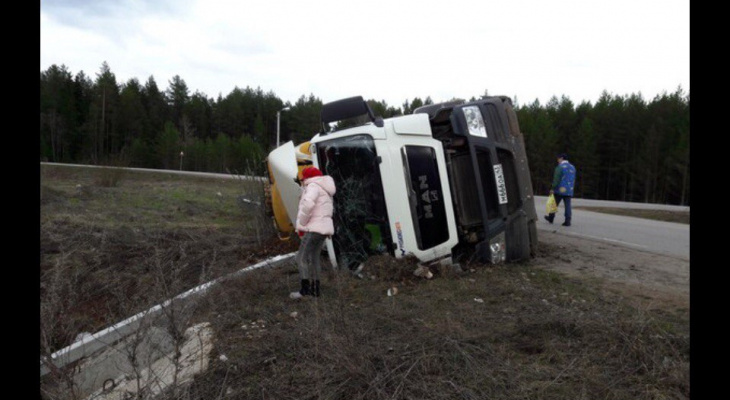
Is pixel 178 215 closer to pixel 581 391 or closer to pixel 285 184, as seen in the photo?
pixel 285 184

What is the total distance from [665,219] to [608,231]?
14.6 ft

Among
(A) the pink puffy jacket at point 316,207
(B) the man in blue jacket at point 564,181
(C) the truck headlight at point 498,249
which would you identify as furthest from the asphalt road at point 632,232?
(A) the pink puffy jacket at point 316,207

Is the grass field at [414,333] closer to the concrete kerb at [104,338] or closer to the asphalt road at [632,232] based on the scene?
the concrete kerb at [104,338]

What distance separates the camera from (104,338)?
373 cm

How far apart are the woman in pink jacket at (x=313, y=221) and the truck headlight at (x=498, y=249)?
201cm

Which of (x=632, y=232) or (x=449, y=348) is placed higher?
(x=632, y=232)

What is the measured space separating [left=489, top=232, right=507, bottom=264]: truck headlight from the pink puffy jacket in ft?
6.63

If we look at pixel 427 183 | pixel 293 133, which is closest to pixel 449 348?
pixel 427 183

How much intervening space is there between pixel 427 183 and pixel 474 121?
111 centimetres

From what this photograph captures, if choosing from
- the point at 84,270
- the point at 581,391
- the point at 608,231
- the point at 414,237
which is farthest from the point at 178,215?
the point at 581,391

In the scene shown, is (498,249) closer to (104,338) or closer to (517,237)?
(517,237)

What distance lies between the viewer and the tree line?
4784 cm

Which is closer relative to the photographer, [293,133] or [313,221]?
[313,221]
